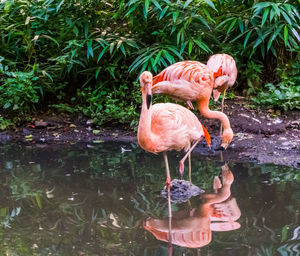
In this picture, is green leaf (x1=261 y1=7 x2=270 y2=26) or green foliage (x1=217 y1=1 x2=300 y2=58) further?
green foliage (x1=217 y1=1 x2=300 y2=58)

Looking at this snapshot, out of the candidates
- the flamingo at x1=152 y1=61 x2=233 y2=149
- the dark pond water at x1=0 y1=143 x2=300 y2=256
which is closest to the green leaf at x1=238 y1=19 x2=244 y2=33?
the flamingo at x1=152 y1=61 x2=233 y2=149

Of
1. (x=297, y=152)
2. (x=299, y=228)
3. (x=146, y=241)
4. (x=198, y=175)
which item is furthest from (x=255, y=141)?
(x=146, y=241)

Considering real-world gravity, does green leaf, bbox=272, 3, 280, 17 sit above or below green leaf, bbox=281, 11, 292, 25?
above

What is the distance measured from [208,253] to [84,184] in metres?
1.75

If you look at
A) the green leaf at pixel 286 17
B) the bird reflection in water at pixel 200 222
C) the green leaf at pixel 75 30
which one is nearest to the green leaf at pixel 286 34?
the green leaf at pixel 286 17

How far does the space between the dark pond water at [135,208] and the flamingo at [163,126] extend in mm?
333

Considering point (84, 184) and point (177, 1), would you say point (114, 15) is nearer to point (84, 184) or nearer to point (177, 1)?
point (177, 1)

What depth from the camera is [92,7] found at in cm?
718

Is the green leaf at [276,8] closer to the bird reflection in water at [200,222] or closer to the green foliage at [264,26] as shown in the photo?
the green foliage at [264,26]

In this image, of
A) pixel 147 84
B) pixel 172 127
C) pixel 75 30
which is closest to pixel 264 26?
pixel 75 30

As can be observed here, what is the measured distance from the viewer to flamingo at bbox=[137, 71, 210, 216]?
4138mm

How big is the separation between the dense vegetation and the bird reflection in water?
2734mm

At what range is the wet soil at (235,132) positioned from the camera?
18.8 feet

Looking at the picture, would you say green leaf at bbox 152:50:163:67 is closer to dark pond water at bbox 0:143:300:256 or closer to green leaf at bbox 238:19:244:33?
green leaf at bbox 238:19:244:33
